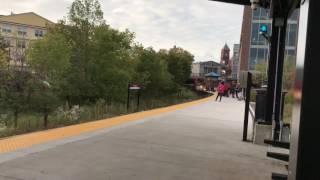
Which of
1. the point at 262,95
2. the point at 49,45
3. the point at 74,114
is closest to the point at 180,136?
the point at 262,95

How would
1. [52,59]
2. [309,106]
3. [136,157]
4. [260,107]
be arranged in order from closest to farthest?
[309,106], [136,157], [260,107], [52,59]

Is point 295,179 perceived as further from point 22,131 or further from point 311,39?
point 22,131

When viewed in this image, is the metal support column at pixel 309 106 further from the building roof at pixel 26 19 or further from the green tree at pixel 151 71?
the building roof at pixel 26 19

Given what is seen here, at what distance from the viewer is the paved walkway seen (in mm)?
6832

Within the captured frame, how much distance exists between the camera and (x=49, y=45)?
2325cm

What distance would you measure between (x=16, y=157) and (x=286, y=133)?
5.83 metres

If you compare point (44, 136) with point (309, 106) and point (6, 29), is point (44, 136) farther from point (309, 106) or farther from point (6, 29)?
point (6, 29)

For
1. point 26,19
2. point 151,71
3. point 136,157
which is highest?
point 26,19

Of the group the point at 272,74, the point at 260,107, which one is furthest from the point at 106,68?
the point at 272,74

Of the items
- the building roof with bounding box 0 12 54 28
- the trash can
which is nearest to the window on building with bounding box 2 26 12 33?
the building roof with bounding box 0 12 54 28

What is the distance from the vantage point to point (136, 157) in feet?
27.1

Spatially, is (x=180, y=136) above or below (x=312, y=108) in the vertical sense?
below

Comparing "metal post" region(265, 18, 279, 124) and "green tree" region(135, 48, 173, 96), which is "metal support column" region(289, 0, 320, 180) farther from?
"green tree" region(135, 48, 173, 96)

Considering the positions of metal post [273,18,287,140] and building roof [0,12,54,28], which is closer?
metal post [273,18,287,140]
